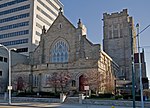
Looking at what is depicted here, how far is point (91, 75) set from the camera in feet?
141

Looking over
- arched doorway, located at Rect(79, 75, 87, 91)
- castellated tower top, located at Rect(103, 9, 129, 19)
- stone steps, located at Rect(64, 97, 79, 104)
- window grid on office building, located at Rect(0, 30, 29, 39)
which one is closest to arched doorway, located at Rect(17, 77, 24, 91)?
arched doorway, located at Rect(79, 75, 87, 91)

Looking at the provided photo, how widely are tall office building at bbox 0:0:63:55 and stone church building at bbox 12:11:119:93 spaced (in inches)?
745

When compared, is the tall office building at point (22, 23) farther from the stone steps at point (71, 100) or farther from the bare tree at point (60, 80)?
the stone steps at point (71, 100)

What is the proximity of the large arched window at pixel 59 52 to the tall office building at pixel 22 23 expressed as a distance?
20917 millimetres

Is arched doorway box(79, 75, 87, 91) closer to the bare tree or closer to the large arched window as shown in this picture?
the bare tree

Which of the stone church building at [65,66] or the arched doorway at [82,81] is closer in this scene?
the stone church building at [65,66]

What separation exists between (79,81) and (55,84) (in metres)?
5.06

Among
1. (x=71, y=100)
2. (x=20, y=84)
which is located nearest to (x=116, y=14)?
(x=20, y=84)

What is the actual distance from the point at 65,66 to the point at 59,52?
893 centimetres

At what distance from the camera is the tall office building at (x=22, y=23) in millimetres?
77375

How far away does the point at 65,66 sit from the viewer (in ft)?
156

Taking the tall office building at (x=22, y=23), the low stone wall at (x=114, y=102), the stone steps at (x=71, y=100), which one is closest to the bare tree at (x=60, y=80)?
the stone steps at (x=71, y=100)

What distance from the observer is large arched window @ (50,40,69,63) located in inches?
2167

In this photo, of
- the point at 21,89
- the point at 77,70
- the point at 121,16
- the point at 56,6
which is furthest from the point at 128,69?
the point at 56,6
